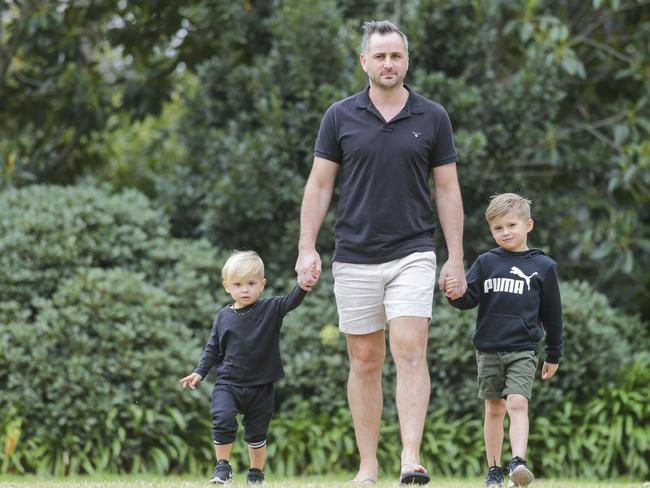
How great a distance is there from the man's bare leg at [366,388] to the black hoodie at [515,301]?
472 millimetres

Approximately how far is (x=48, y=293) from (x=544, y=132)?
4.59 metres

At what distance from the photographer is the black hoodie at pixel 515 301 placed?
509 centimetres

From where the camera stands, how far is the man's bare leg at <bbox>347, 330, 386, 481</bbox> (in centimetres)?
522

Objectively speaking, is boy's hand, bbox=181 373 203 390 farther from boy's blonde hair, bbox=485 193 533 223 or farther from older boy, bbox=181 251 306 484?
boy's blonde hair, bbox=485 193 533 223

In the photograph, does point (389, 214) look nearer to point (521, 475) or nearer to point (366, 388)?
point (366, 388)

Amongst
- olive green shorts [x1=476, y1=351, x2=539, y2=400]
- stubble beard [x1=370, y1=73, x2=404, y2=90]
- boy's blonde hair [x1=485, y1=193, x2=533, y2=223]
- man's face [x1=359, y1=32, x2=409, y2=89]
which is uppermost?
man's face [x1=359, y1=32, x2=409, y2=89]

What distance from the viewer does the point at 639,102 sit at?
9273mm

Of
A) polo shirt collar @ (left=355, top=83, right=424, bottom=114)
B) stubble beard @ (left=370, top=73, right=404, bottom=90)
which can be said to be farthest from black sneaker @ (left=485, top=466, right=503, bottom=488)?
stubble beard @ (left=370, top=73, right=404, bottom=90)

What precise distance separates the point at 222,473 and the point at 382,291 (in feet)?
3.99

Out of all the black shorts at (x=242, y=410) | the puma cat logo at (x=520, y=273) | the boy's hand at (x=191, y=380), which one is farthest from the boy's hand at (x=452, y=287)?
the boy's hand at (x=191, y=380)

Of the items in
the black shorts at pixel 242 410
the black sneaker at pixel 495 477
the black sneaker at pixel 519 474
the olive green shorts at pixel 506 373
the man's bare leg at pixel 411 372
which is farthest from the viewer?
the black shorts at pixel 242 410

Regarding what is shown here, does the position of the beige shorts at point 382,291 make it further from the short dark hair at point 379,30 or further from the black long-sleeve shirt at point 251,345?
the short dark hair at point 379,30

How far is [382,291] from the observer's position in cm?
508

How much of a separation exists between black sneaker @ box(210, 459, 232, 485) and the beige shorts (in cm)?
91
